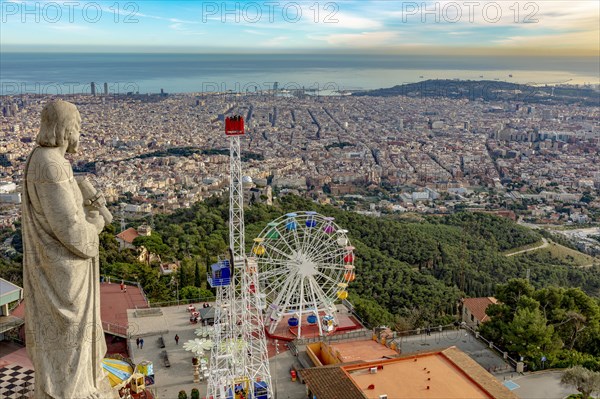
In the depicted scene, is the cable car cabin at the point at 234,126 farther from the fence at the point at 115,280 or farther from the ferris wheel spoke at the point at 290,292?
the fence at the point at 115,280

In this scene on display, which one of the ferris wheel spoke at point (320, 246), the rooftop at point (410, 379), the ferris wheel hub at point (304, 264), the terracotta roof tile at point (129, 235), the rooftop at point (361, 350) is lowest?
the rooftop at point (361, 350)

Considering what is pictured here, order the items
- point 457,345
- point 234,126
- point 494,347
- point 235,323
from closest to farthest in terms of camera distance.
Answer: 1. point 234,126
2. point 235,323
3. point 494,347
4. point 457,345

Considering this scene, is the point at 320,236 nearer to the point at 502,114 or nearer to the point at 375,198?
the point at 375,198

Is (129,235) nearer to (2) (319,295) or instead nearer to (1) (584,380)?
(2) (319,295)

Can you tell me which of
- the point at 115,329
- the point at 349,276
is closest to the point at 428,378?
the point at 349,276

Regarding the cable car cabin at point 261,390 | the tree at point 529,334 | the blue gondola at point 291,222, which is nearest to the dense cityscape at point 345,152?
the blue gondola at point 291,222

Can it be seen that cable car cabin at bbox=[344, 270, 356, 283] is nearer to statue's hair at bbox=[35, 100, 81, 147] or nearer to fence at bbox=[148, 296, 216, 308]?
fence at bbox=[148, 296, 216, 308]

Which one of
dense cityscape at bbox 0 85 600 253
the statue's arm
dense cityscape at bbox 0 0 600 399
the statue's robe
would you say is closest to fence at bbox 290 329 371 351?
dense cityscape at bbox 0 0 600 399
